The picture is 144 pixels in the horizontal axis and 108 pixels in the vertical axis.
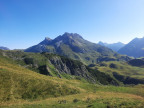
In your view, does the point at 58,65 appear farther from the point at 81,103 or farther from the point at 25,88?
the point at 81,103

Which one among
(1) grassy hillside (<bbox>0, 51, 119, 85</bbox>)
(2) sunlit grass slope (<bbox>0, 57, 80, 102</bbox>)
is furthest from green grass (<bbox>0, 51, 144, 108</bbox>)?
(1) grassy hillside (<bbox>0, 51, 119, 85</bbox>)

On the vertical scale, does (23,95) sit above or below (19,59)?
below

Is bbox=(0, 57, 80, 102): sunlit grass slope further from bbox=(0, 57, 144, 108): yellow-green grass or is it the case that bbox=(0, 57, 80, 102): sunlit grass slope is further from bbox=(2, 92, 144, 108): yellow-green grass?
bbox=(2, 92, 144, 108): yellow-green grass

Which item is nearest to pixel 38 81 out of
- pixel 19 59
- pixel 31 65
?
pixel 31 65

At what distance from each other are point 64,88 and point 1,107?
21155mm

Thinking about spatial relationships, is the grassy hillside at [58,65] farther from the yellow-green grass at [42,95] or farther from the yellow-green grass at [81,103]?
the yellow-green grass at [81,103]

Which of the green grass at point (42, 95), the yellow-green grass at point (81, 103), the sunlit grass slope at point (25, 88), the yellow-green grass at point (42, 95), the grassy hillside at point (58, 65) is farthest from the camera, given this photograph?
the grassy hillside at point (58, 65)

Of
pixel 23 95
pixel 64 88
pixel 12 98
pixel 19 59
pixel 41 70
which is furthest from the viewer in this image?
pixel 19 59

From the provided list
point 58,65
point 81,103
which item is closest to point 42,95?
point 81,103

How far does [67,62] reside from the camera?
6693 inches

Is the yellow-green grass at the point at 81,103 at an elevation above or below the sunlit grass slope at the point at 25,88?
below

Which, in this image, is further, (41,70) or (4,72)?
(41,70)

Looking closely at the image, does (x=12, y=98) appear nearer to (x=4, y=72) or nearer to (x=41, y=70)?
(x=4, y=72)

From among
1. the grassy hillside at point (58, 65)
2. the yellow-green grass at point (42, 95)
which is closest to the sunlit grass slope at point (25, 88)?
the yellow-green grass at point (42, 95)
